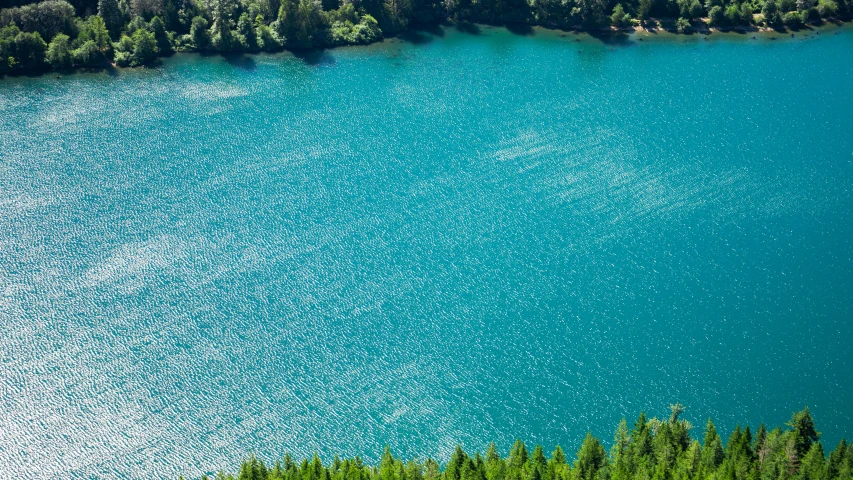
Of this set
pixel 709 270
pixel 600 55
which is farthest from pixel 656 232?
pixel 600 55

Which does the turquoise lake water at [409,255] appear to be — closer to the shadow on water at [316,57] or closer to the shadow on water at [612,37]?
the shadow on water at [316,57]

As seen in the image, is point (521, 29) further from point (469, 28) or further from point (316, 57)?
point (316, 57)

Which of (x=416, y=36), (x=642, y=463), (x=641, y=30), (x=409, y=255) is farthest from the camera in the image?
(x=641, y=30)

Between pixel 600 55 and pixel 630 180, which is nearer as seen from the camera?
pixel 630 180

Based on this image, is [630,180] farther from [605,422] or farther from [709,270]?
[605,422]

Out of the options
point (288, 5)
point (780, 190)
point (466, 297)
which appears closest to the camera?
point (466, 297)

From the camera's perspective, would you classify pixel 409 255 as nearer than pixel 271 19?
Yes

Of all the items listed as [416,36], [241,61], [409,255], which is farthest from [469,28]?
[409,255]
